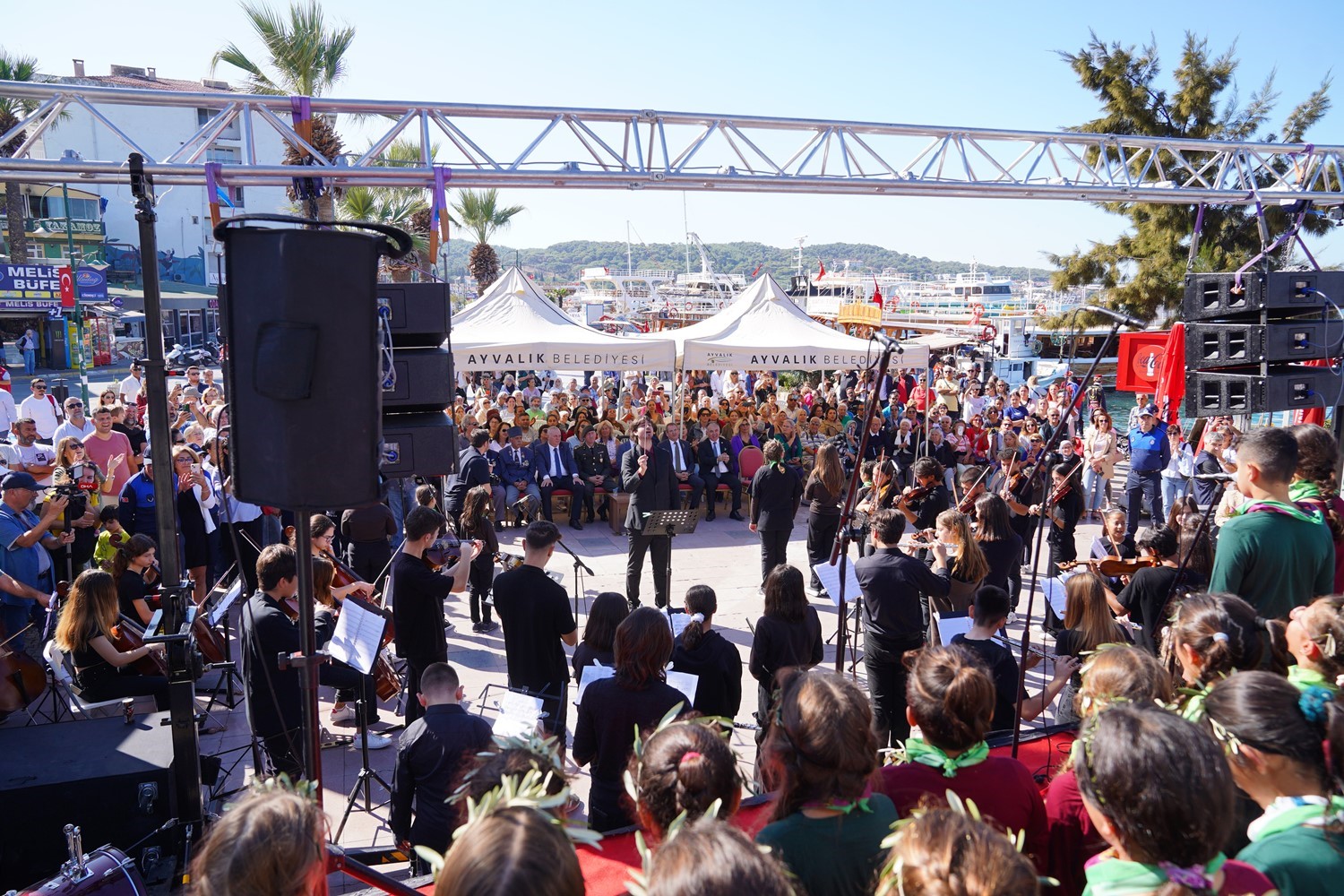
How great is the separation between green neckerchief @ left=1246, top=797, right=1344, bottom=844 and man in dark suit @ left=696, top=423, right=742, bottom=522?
977 cm

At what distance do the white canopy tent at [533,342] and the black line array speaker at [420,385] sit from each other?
6.15 meters

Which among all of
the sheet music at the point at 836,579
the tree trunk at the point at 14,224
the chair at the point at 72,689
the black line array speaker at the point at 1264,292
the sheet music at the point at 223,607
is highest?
the tree trunk at the point at 14,224

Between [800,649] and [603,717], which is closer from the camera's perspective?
[603,717]

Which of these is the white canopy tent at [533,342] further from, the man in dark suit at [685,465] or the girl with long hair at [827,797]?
the girl with long hair at [827,797]

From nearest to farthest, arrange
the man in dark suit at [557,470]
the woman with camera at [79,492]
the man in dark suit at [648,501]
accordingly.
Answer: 1. the woman with camera at [79,492]
2. the man in dark suit at [648,501]
3. the man in dark suit at [557,470]

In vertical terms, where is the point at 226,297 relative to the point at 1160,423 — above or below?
above

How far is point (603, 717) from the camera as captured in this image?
3.63m

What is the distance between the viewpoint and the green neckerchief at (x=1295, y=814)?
212 cm

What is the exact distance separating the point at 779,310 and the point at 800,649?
9.20 metres

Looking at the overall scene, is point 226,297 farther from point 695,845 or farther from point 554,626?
point 554,626

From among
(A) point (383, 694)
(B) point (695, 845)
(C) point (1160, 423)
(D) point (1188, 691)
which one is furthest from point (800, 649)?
(C) point (1160, 423)

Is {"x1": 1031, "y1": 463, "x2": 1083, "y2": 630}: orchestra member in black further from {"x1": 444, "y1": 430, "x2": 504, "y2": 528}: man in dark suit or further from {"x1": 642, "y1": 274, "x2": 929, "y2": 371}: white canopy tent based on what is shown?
{"x1": 444, "y1": 430, "x2": 504, "y2": 528}: man in dark suit

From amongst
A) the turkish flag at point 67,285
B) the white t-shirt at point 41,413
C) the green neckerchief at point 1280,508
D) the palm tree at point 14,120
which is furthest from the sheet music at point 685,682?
the palm tree at point 14,120

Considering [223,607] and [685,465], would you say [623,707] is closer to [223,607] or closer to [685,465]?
[223,607]
